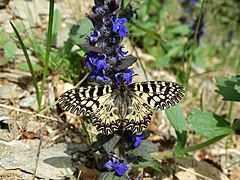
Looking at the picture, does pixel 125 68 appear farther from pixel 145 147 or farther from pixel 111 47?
pixel 145 147

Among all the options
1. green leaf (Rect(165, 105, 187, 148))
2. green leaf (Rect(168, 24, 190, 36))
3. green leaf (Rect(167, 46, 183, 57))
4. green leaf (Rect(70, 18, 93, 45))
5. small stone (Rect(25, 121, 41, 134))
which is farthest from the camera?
green leaf (Rect(168, 24, 190, 36))

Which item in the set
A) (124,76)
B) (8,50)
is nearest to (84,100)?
(124,76)

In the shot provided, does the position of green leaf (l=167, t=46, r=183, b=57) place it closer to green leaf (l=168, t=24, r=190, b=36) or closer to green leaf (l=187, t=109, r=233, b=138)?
green leaf (l=168, t=24, r=190, b=36)

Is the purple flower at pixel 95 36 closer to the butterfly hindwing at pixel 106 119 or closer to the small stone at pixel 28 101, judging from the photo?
the butterfly hindwing at pixel 106 119

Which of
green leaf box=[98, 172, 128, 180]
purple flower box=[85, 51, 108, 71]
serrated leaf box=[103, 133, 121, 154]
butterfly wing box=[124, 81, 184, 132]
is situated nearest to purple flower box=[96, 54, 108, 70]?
purple flower box=[85, 51, 108, 71]

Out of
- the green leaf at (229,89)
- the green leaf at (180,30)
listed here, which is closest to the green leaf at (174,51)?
the green leaf at (180,30)

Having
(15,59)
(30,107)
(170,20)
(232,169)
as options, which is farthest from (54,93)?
(170,20)
